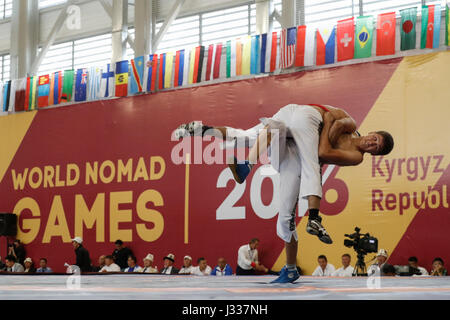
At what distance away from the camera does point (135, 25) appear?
584 inches

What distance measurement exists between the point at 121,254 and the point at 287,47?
211 inches

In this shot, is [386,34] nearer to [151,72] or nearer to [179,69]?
[179,69]

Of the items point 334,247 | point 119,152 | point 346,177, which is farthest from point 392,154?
point 119,152

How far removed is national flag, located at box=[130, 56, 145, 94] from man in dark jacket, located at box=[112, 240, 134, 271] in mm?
3287

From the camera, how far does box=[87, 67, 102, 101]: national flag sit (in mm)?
14531

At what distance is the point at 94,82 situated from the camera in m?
14.6

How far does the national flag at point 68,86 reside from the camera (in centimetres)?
1500

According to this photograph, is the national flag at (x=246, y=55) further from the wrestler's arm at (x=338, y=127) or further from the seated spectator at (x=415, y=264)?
the wrestler's arm at (x=338, y=127)

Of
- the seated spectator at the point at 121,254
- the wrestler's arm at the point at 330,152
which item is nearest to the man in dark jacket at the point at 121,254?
the seated spectator at the point at 121,254

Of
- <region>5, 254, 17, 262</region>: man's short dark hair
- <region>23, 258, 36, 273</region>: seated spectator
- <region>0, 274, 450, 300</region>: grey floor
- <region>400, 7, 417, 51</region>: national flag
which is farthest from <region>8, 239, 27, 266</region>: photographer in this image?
<region>0, 274, 450, 300</region>: grey floor

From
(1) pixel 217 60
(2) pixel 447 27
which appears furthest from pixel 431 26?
(1) pixel 217 60

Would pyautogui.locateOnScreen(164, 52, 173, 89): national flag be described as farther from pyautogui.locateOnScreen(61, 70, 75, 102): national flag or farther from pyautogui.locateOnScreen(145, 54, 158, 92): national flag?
pyautogui.locateOnScreen(61, 70, 75, 102): national flag

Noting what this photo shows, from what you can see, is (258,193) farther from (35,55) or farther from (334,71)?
(35,55)

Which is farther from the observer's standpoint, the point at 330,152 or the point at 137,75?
the point at 137,75
